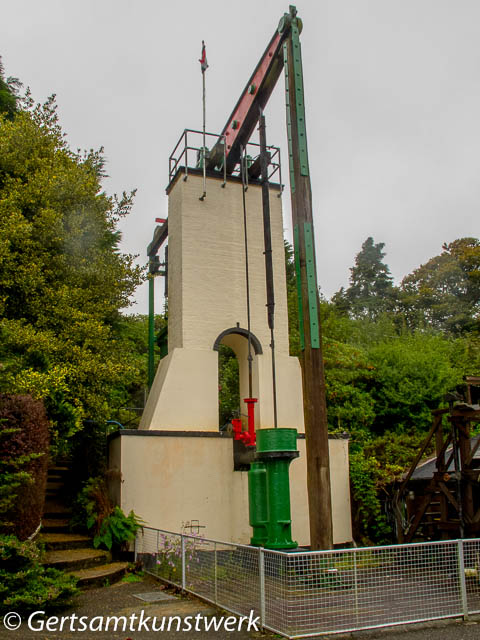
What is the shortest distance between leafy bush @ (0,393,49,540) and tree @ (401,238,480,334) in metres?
26.3

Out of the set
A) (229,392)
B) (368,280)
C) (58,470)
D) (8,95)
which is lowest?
(58,470)

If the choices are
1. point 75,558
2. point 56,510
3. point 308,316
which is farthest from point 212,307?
point 75,558

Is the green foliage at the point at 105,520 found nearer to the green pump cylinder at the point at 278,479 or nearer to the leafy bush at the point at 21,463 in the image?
the leafy bush at the point at 21,463

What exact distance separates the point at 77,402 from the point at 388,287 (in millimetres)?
35986

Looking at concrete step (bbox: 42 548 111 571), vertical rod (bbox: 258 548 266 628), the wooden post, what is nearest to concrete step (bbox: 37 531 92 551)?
concrete step (bbox: 42 548 111 571)

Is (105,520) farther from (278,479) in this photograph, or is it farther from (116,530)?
(278,479)

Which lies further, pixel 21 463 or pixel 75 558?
pixel 75 558

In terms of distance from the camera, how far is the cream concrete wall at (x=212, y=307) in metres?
11.0

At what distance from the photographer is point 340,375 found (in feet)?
48.8

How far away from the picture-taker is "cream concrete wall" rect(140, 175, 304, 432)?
11.0m

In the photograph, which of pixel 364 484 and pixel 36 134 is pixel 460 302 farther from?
pixel 36 134

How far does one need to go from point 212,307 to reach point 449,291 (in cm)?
2681

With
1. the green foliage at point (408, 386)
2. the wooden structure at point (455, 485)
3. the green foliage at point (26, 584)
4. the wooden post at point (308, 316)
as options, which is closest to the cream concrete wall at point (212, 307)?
the wooden structure at point (455, 485)

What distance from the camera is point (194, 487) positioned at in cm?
1009
